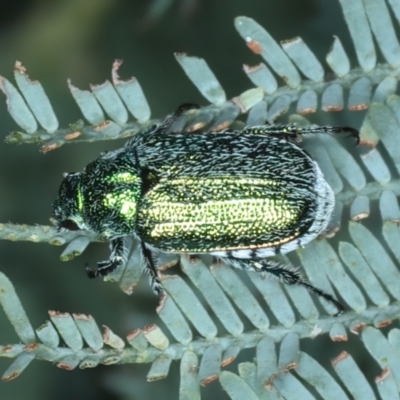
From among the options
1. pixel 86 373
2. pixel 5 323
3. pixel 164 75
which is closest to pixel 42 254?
pixel 5 323

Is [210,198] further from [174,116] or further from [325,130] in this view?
[325,130]

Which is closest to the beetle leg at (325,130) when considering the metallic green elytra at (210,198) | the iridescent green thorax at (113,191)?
the metallic green elytra at (210,198)

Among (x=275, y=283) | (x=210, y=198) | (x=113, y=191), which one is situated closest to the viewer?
(x=275, y=283)

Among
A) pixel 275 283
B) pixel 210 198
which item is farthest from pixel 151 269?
pixel 275 283

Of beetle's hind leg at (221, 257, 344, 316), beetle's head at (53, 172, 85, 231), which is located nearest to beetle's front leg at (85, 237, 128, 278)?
beetle's head at (53, 172, 85, 231)

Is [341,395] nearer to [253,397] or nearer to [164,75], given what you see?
[253,397]

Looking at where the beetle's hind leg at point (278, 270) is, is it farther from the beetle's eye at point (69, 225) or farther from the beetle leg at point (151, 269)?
the beetle's eye at point (69, 225)
